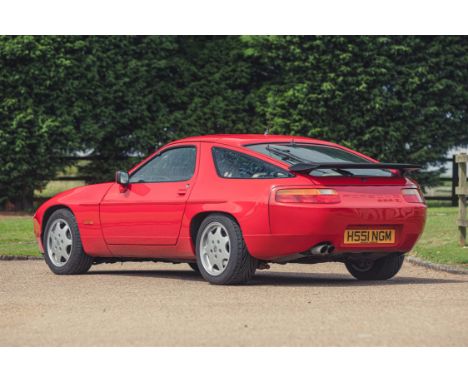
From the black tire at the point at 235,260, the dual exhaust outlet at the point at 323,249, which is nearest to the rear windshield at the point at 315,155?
the dual exhaust outlet at the point at 323,249

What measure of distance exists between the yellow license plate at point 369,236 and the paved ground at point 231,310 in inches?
19.0

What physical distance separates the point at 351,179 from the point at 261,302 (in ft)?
5.99

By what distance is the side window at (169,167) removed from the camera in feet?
38.3

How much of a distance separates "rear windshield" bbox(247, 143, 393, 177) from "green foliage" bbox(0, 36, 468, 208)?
1878cm

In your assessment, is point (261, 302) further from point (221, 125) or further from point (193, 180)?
point (221, 125)

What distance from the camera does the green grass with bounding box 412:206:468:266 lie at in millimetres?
14289

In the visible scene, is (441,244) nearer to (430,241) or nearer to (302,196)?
(430,241)

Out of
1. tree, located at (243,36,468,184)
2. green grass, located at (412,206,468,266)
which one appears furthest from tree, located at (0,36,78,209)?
green grass, located at (412,206,468,266)

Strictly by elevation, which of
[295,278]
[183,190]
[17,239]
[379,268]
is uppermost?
[183,190]

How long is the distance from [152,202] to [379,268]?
2621 millimetres

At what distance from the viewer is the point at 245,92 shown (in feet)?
109

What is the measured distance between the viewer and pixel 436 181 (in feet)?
107

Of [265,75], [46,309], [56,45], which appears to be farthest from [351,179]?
[265,75]

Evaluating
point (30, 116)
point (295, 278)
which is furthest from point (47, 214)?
point (30, 116)
